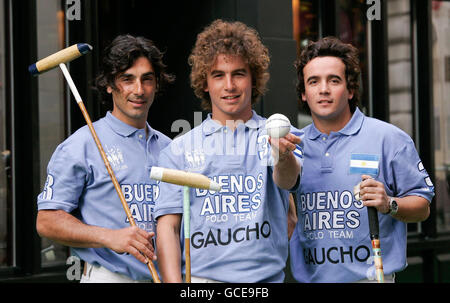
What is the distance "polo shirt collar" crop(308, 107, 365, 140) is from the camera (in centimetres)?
360

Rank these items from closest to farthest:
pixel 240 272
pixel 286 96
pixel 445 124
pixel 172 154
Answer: pixel 240 272 → pixel 172 154 → pixel 286 96 → pixel 445 124

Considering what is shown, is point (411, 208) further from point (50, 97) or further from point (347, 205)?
point (50, 97)

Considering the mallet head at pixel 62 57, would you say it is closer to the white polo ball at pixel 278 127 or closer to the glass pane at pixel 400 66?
the white polo ball at pixel 278 127

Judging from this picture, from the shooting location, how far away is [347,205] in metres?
3.48

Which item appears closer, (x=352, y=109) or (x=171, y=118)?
(x=352, y=109)

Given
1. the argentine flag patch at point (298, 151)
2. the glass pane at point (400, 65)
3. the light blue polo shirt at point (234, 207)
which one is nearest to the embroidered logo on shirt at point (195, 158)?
the light blue polo shirt at point (234, 207)

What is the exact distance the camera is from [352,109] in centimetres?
382

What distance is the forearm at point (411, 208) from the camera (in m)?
3.39

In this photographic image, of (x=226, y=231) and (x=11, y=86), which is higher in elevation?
(x=11, y=86)

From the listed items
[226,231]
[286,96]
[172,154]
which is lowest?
[226,231]

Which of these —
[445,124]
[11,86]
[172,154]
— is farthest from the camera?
[445,124]
